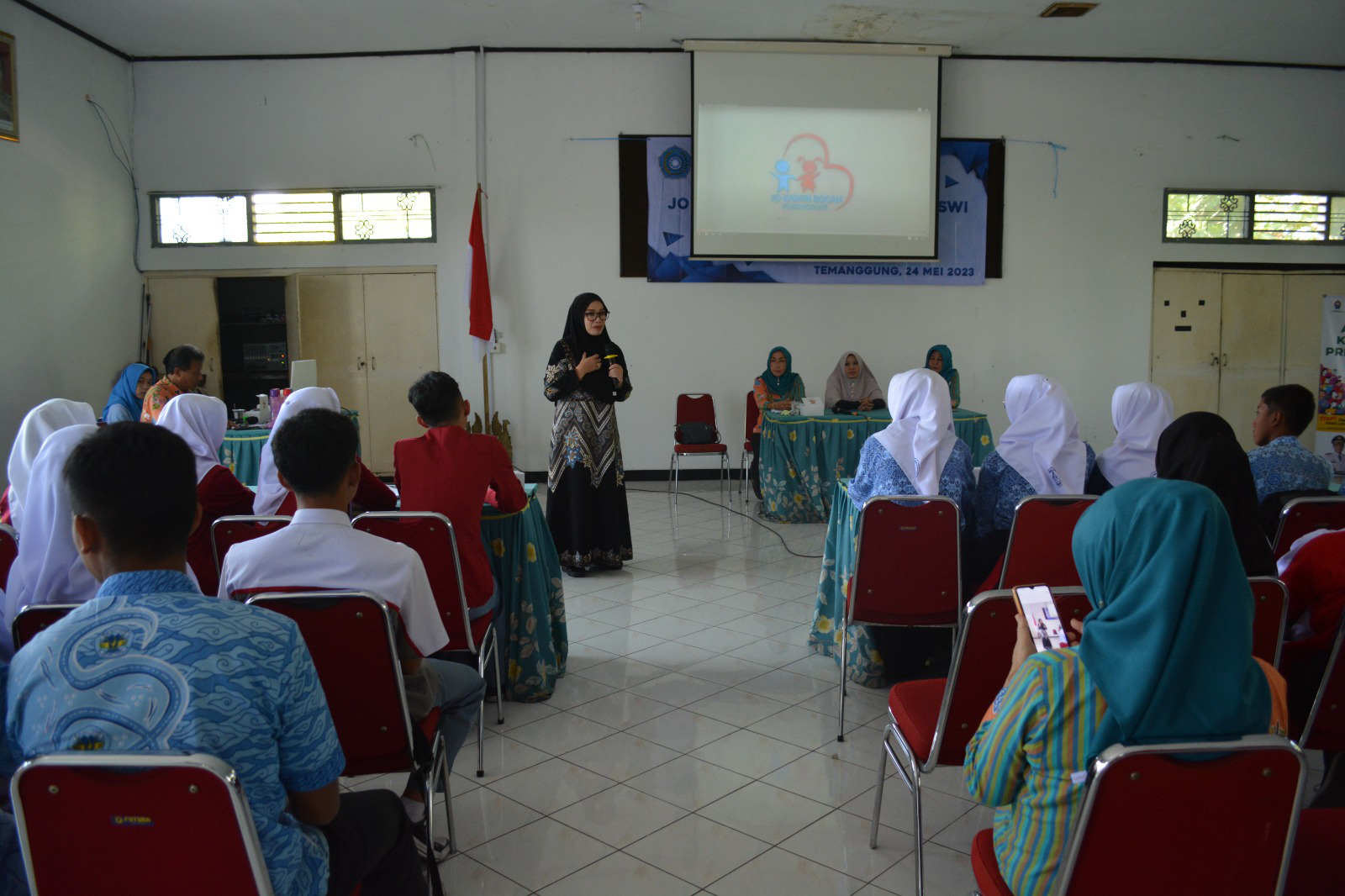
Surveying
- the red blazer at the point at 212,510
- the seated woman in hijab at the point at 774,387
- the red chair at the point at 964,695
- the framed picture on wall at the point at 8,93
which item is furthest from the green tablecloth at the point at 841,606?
the framed picture on wall at the point at 8,93

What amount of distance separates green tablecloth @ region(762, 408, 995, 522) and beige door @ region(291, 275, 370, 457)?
3802mm

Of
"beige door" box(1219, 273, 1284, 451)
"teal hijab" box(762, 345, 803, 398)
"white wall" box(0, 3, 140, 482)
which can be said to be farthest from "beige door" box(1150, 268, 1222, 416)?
"white wall" box(0, 3, 140, 482)

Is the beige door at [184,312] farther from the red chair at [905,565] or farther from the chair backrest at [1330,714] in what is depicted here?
the chair backrest at [1330,714]

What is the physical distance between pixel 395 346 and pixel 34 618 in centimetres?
663

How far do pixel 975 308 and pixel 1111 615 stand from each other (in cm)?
748

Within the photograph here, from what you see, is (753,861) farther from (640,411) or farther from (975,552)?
(640,411)

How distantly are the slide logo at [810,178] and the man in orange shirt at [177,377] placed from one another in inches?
185

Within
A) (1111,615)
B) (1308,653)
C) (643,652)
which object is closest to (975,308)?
(643,652)

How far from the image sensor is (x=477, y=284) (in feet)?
25.4

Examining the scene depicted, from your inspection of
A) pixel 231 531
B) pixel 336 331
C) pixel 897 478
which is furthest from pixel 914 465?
pixel 336 331

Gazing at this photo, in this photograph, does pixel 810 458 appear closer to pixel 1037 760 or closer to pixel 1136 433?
pixel 1136 433

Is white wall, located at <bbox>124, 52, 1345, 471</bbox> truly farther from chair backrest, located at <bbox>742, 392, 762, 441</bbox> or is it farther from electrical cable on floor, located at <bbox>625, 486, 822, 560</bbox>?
chair backrest, located at <bbox>742, 392, 762, 441</bbox>

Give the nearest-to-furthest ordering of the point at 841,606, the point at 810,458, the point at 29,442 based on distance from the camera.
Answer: the point at 29,442
the point at 841,606
the point at 810,458

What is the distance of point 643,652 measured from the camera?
379 cm
